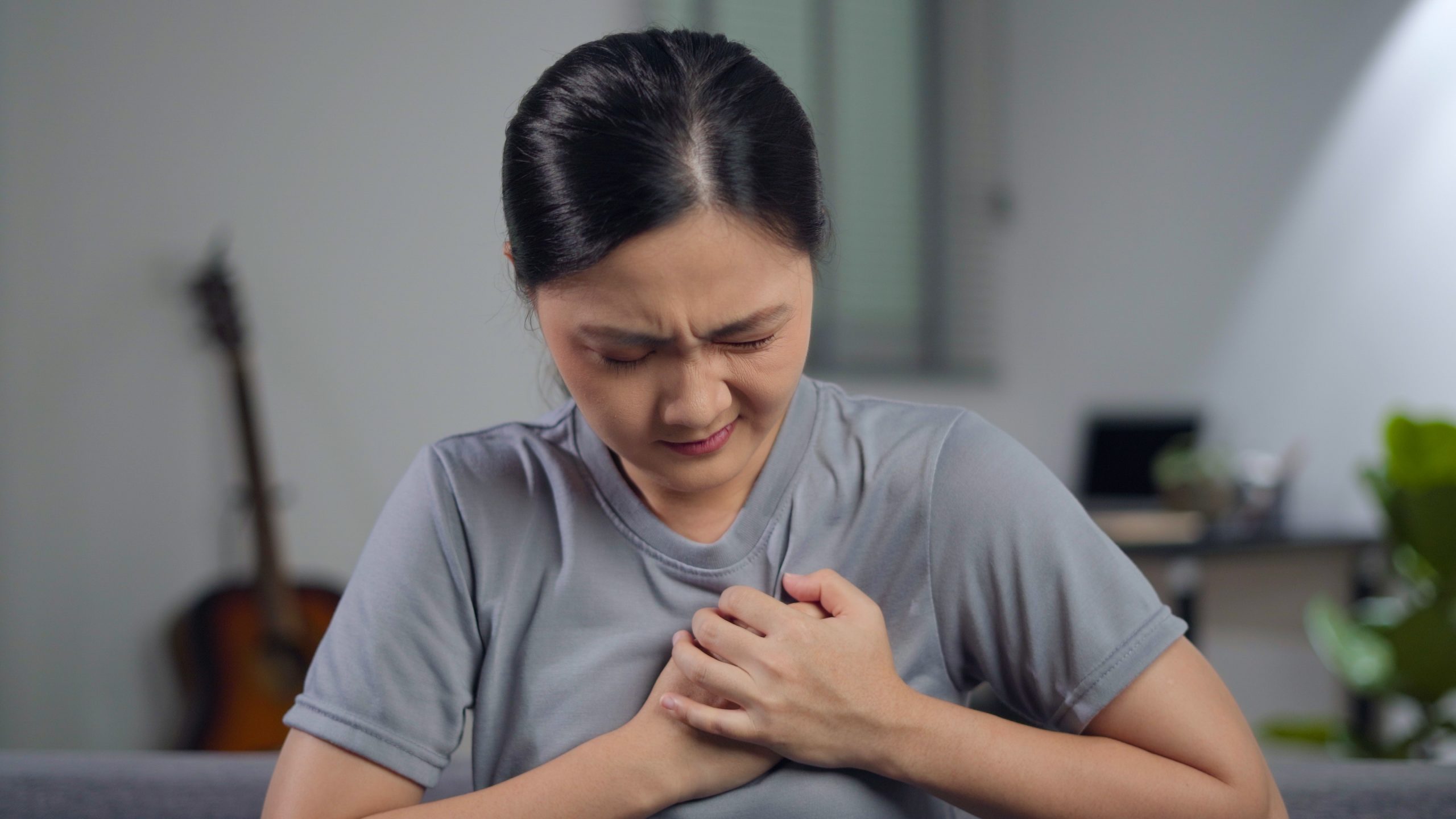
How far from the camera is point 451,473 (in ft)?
2.84

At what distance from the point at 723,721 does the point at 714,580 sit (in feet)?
0.45

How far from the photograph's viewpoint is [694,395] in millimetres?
720

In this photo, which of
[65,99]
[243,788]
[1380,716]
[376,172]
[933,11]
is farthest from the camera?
[933,11]

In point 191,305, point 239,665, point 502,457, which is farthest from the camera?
point 191,305

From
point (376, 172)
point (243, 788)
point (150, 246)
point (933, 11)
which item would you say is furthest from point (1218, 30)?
point (243, 788)

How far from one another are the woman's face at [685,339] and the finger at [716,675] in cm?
13

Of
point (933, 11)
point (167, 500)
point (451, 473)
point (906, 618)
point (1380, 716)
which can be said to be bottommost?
point (1380, 716)

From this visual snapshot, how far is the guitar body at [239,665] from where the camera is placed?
2.03m

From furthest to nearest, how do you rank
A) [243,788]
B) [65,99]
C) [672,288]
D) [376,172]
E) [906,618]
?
1. [376,172]
2. [65,99]
3. [243,788]
4. [906,618]
5. [672,288]

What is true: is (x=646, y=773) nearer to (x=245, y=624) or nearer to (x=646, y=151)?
(x=646, y=151)

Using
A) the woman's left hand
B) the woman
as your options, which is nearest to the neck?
the woman

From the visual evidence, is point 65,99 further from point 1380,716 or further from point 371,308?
point 1380,716

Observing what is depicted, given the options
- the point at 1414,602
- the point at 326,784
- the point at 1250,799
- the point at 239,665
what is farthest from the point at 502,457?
the point at 1414,602

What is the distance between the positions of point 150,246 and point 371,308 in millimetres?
452
